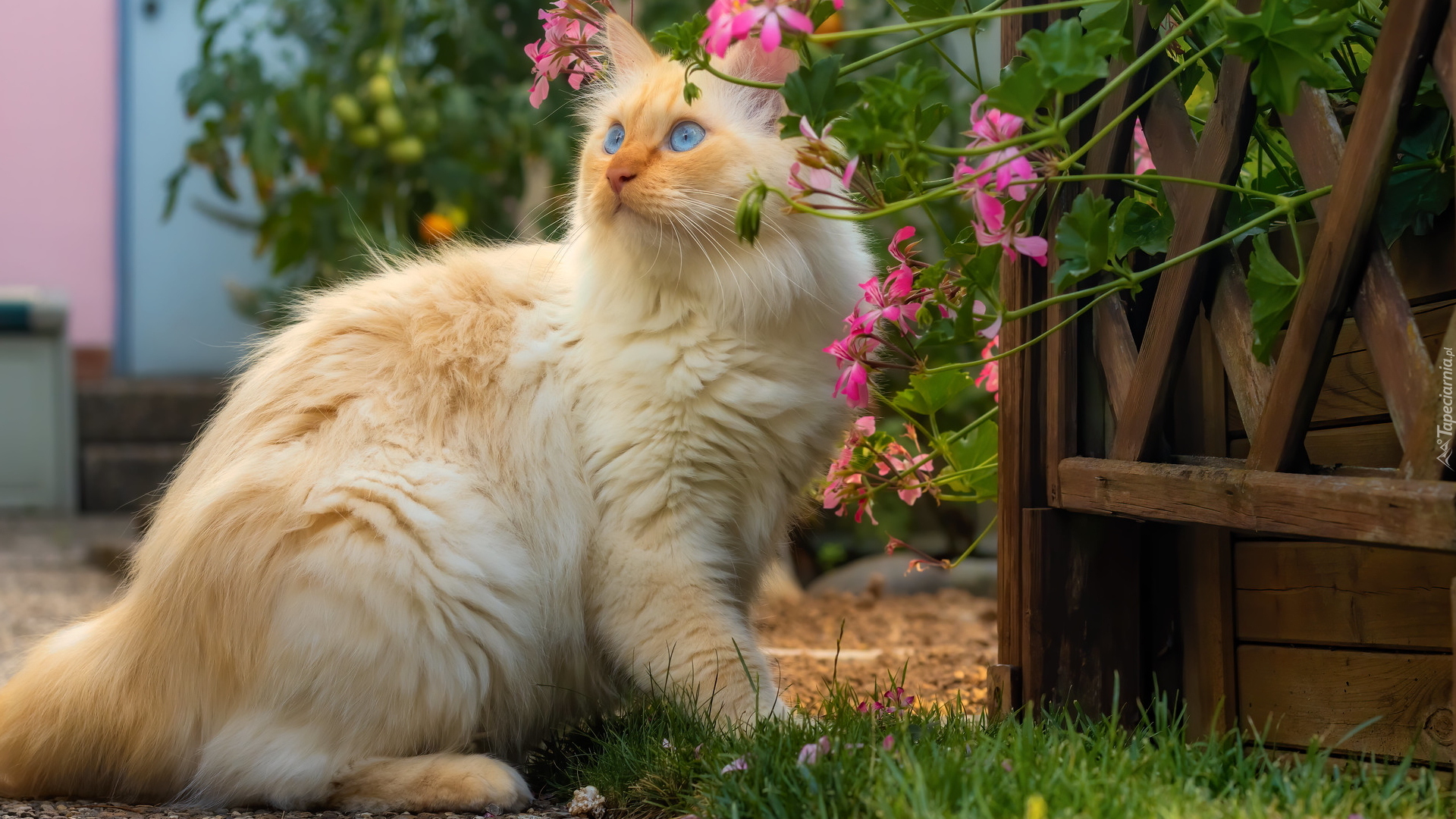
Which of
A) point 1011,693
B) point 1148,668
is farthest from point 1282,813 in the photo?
point 1148,668

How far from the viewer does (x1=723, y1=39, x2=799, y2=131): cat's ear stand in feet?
6.75

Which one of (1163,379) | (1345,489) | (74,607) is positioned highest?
(1163,379)

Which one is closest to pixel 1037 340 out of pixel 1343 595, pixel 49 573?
pixel 1343 595

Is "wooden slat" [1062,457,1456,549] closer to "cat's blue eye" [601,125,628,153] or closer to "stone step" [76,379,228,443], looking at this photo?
"cat's blue eye" [601,125,628,153]

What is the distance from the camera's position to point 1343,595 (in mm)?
1659

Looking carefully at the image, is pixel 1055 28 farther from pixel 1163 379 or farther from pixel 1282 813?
pixel 1282 813

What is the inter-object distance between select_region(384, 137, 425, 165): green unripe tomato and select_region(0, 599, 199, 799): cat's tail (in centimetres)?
271

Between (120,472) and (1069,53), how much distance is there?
648 centimetres

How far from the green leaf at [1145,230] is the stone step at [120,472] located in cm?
594

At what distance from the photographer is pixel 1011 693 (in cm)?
181

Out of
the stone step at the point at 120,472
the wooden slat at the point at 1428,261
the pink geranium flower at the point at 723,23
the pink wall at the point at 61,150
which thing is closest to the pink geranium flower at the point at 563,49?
the pink geranium flower at the point at 723,23

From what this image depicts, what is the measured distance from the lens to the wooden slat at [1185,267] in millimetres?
1479

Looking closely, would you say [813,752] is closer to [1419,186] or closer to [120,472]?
[1419,186]

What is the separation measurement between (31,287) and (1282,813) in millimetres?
7412
